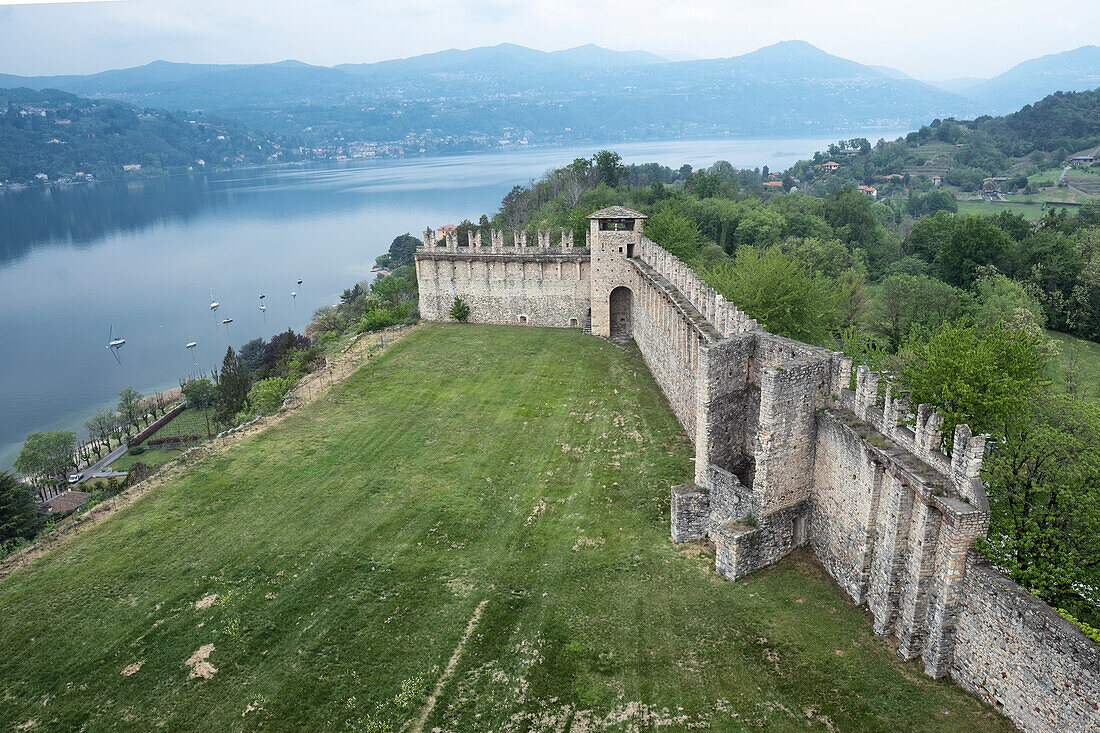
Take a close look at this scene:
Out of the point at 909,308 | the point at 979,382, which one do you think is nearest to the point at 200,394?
the point at 909,308

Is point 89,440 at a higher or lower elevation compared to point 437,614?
lower

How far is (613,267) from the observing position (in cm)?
3872

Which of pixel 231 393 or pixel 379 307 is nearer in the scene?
pixel 231 393

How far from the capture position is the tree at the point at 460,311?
1729 inches

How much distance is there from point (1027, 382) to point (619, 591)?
11722 millimetres

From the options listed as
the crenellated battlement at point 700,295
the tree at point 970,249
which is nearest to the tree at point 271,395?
the crenellated battlement at point 700,295

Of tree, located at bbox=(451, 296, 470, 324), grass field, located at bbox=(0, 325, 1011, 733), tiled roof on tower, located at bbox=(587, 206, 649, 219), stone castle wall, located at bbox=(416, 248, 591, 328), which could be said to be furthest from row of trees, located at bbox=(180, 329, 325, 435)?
tiled roof on tower, located at bbox=(587, 206, 649, 219)

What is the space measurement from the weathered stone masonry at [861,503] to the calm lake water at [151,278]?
5567cm

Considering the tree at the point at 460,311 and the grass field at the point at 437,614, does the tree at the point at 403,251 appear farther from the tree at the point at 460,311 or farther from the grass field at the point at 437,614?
the grass field at the point at 437,614

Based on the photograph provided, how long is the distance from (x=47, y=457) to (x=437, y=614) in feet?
142

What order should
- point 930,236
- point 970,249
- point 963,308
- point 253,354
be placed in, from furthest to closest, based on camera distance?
1. point 253,354
2. point 930,236
3. point 970,249
4. point 963,308

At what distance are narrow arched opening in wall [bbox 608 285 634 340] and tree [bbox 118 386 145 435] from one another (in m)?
39.2

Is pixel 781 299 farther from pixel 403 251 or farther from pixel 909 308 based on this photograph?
pixel 403 251

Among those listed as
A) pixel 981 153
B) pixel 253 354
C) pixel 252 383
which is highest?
pixel 981 153
